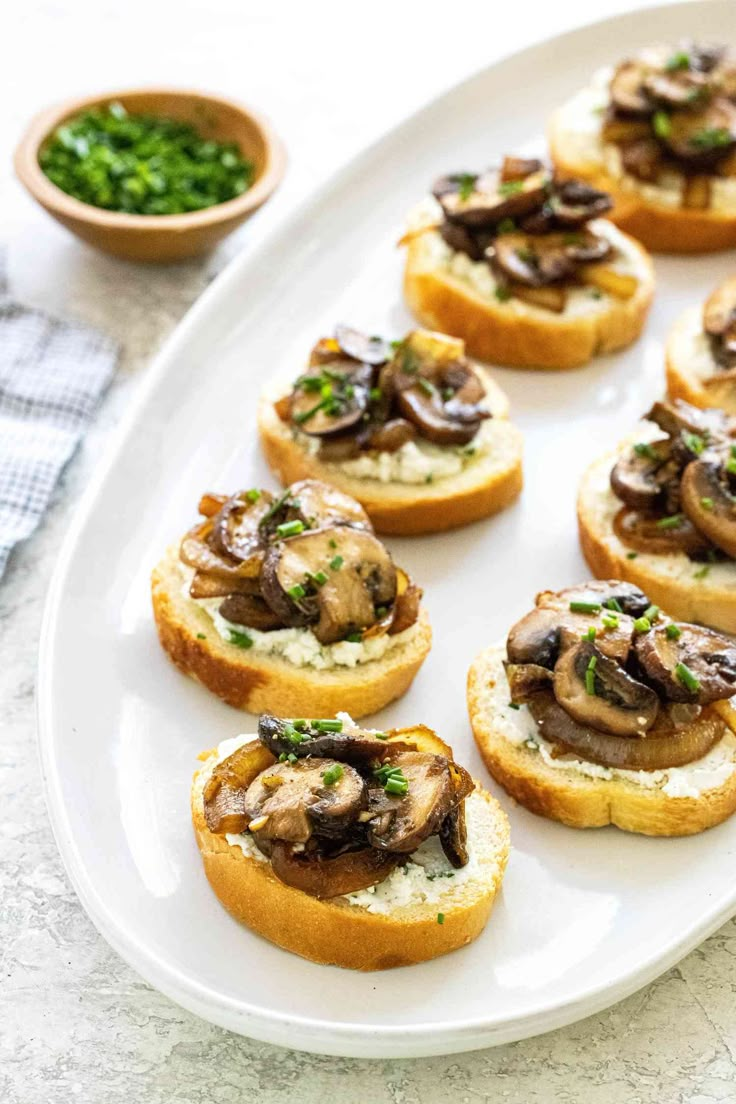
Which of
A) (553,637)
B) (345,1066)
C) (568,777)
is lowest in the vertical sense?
(345,1066)

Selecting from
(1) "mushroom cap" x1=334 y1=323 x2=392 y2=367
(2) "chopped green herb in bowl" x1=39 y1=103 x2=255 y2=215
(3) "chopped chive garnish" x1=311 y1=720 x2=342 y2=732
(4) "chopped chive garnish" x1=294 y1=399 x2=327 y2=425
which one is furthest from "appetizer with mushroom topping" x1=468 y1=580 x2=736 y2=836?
(2) "chopped green herb in bowl" x1=39 y1=103 x2=255 y2=215

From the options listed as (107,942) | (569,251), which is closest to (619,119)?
(569,251)

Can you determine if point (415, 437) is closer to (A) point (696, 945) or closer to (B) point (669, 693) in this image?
(B) point (669, 693)

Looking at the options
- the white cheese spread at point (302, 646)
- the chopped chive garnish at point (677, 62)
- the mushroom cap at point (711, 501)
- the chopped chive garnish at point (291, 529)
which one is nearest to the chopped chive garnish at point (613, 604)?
the mushroom cap at point (711, 501)

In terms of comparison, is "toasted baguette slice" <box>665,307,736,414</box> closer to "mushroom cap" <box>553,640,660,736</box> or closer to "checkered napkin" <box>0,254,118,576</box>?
"mushroom cap" <box>553,640,660,736</box>

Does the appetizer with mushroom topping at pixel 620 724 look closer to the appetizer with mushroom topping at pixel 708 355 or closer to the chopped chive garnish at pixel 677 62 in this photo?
→ the appetizer with mushroom topping at pixel 708 355

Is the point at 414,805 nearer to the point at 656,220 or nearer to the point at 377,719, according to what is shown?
the point at 377,719
